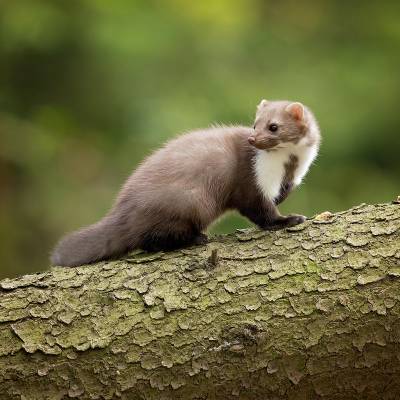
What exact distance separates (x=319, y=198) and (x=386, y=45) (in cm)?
271

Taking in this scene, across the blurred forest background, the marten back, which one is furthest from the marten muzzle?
the blurred forest background

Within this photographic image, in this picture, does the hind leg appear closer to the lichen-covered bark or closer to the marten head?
the lichen-covered bark

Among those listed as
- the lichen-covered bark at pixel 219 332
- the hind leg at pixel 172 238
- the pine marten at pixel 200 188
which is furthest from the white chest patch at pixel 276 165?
the lichen-covered bark at pixel 219 332

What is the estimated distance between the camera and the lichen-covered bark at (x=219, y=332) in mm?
5676

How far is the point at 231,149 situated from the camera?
22.4 feet

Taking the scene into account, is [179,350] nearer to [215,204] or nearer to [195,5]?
[215,204]

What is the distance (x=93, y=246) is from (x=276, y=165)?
4.64 ft

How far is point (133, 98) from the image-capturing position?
11.9 metres

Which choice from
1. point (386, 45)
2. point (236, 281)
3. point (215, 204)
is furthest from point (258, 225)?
point (386, 45)

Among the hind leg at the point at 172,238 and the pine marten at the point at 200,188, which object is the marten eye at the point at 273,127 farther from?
the hind leg at the point at 172,238

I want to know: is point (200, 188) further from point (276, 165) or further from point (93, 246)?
point (93, 246)

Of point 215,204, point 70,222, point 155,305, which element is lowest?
point 70,222

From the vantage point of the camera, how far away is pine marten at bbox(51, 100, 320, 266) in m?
6.44

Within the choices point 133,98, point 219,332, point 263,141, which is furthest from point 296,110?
point 133,98
